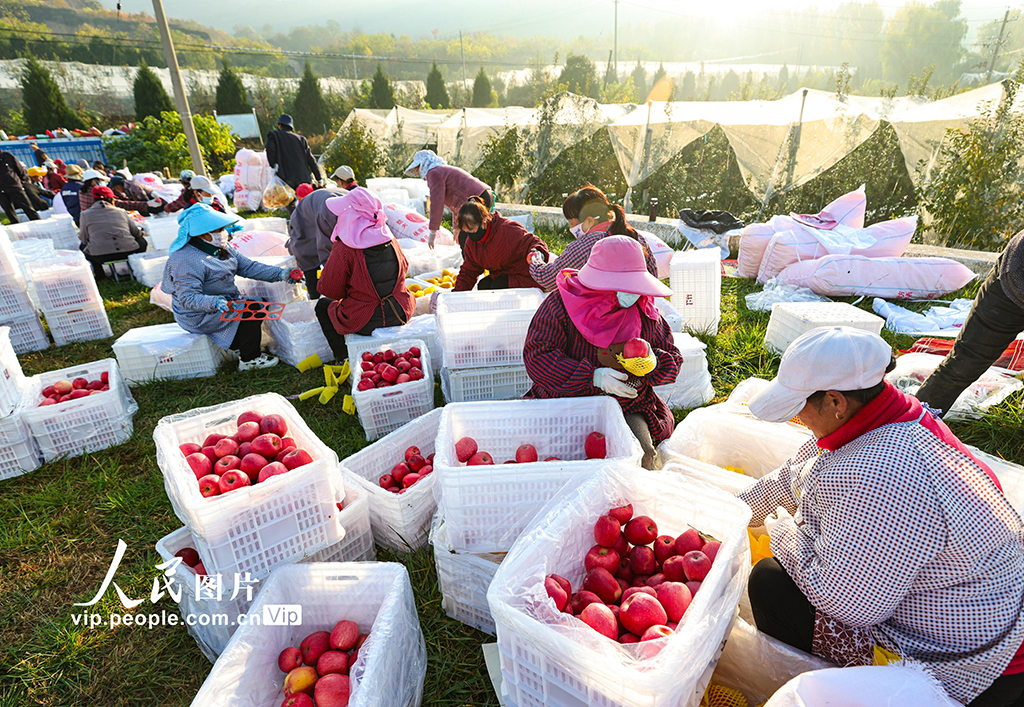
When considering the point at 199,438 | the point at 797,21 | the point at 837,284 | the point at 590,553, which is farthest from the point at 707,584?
the point at 797,21

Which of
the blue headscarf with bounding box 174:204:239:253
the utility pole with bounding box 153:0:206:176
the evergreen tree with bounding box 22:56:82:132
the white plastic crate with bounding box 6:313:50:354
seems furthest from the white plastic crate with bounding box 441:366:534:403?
the evergreen tree with bounding box 22:56:82:132

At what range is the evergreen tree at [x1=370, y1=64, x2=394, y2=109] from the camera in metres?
34.8

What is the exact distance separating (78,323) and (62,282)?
51 cm

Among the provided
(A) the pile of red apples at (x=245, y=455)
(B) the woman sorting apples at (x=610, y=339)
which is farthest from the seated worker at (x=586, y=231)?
(A) the pile of red apples at (x=245, y=455)

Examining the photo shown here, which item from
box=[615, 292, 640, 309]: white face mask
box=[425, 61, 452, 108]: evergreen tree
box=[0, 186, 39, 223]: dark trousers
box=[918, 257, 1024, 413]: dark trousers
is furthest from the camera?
box=[425, 61, 452, 108]: evergreen tree

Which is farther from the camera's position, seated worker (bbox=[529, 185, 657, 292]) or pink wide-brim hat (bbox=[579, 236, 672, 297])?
seated worker (bbox=[529, 185, 657, 292])

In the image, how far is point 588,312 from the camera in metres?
3.02

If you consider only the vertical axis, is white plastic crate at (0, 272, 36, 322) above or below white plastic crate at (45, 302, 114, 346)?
above

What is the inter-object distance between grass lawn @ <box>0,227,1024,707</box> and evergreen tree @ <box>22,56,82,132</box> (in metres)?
28.9

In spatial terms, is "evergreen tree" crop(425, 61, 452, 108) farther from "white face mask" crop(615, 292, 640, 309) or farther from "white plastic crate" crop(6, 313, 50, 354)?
"white face mask" crop(615, 292, 640, 309)

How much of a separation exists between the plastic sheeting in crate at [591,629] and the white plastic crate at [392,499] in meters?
0.83

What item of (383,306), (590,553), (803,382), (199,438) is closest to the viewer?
(803,382)

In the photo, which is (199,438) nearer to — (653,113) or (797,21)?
(653,113)

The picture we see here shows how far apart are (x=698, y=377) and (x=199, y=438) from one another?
3508 millimetres
